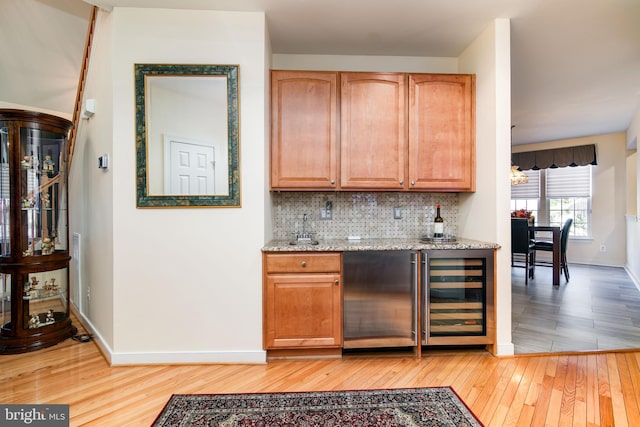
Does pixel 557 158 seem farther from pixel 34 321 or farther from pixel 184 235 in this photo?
pixel 34 321

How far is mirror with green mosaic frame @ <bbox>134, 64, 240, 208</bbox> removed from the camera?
2.25 metres

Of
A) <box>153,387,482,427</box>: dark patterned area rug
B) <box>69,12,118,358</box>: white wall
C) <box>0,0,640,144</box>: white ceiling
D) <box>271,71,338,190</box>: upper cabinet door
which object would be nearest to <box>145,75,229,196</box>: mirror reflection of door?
<box>69,12,118,358</box>: white wall

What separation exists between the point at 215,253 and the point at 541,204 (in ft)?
22.7

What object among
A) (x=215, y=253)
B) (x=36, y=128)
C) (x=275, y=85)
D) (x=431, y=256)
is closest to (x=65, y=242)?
(x=36, y=128)

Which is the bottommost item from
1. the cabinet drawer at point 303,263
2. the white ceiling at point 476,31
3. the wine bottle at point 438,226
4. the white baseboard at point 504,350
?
the white baseboard at point 504,350

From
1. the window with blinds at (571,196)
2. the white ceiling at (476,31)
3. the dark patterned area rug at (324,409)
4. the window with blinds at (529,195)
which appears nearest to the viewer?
the dark patterned area rug at (324,409)

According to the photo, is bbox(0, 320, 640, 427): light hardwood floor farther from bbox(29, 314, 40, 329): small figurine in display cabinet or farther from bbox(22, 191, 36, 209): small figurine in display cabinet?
bbox(22, 191, 36, 209): small figurine in display cabinet

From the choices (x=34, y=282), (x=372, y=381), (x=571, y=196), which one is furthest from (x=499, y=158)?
(x=571, y=196)

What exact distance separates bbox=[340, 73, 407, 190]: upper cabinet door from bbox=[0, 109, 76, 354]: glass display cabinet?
8.19ft

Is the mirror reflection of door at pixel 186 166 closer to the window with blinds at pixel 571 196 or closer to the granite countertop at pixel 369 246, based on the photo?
the granite countertop at pixel 369 246

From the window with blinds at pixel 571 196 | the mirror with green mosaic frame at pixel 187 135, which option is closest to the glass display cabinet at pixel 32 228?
the mirror with green mosaic frame at pixel 187 135

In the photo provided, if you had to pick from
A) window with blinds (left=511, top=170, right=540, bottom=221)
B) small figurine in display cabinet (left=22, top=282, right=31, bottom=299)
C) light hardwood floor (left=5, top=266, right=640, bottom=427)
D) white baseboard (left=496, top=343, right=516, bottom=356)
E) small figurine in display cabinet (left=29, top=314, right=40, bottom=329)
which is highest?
window with blinds (left=511, top=170, right=540, bottom=221)

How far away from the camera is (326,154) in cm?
256

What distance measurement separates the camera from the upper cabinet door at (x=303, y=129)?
8.30 feet
